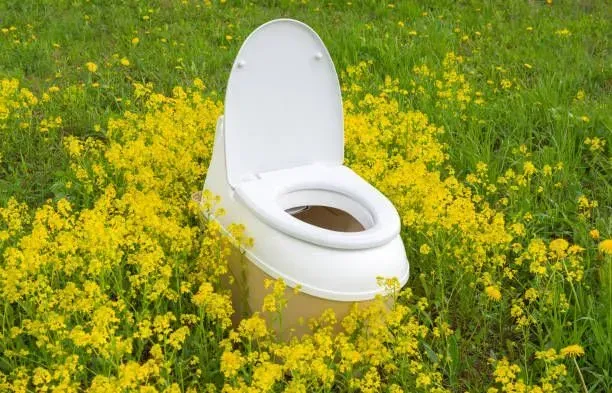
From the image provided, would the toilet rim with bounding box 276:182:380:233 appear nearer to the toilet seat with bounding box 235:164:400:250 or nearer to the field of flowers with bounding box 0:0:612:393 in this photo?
the toilet seat with bounding box 235:164:400:250

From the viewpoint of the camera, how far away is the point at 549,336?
2436mm

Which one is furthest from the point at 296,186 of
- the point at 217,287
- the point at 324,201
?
the point at 217,287

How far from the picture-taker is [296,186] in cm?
270

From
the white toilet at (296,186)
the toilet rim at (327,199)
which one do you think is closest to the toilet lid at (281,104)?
the white toilet at (296,186)

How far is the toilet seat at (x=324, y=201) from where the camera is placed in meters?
2.31

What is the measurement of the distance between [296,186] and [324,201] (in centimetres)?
13

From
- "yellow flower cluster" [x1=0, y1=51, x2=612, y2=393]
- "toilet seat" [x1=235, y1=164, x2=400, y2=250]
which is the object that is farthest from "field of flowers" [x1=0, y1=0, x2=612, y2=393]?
"toilet seat" [x1=235, y1=164, x2=400, y2=250]

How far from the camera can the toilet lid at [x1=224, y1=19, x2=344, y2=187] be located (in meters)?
2.60

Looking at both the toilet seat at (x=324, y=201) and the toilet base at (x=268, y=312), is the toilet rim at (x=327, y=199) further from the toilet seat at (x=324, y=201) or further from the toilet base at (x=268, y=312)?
the toilet base at (x=268, y=312)

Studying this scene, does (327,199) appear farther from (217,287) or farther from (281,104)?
(217,287)

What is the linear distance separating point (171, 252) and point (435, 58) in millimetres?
2680

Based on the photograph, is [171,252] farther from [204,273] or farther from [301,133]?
[301,133]

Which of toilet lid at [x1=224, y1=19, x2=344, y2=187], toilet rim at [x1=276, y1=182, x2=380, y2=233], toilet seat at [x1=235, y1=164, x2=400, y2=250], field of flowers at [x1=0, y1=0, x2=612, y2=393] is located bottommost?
field of flowers at [x1=0, y1=0, x2=612, y2=393]

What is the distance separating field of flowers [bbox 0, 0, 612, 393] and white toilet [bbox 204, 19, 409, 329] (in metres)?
0.10
